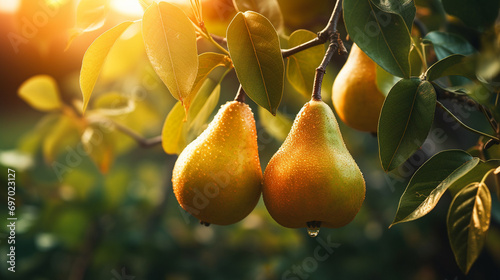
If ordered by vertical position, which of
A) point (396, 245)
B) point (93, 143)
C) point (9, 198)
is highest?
point (93, 143)

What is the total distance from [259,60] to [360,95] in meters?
0.27

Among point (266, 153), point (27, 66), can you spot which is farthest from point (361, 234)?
point (27, 66)

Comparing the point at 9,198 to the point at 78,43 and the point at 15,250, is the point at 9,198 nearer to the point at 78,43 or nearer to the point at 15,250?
the point at 15,250

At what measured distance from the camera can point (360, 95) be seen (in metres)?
0.71

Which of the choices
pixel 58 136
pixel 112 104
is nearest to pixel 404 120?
pixel 112 104

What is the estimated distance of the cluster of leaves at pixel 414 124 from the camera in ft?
1.60

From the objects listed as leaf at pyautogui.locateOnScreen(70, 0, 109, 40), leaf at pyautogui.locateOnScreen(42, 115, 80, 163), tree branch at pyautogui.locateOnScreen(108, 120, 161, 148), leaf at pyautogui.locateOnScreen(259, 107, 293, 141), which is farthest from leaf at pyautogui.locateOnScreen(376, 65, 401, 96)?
leaf at pyautogui.locateOnScreen(42, 115, 80, 163)

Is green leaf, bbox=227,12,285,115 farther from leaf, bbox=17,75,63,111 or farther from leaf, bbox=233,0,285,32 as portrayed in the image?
leaf, bbox=17,75,63,111

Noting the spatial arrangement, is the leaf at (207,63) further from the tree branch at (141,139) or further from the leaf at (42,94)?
the leaf at (42,94)

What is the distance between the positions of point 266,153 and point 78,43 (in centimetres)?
83

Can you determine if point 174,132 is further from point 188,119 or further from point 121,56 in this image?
point 121,56

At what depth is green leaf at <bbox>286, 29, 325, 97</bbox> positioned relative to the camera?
664mm

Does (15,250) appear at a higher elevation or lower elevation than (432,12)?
lower

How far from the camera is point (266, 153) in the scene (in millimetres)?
1650
